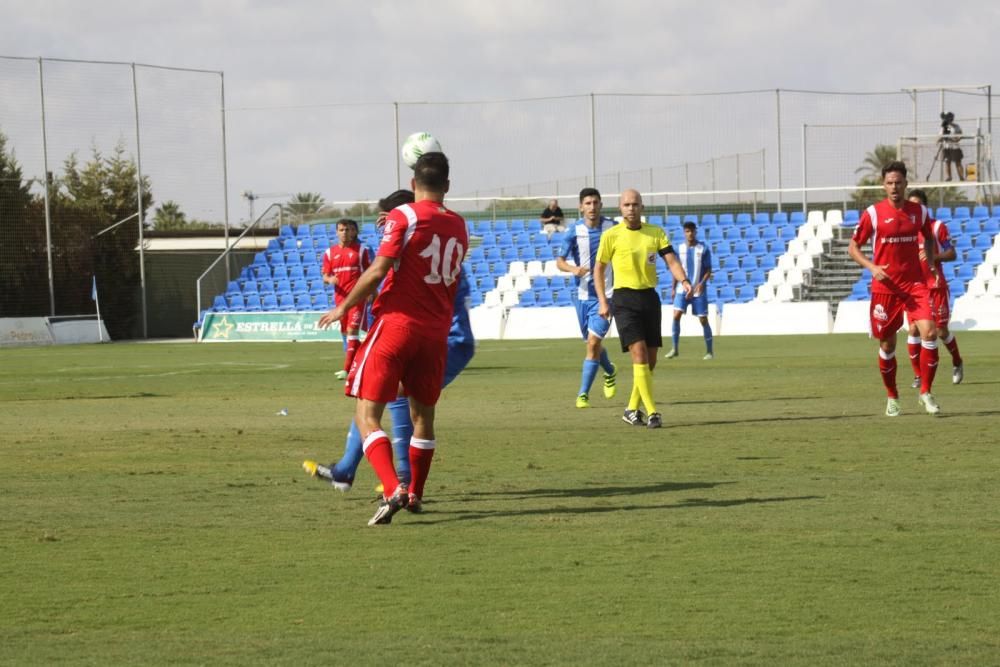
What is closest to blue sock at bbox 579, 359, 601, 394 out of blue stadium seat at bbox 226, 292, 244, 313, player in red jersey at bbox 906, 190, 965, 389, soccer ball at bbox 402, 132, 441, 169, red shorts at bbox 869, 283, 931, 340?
red shorts at bbox 869, 283, 931, 340

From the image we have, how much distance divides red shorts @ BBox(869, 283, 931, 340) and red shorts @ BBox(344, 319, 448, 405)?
6527 millimetres

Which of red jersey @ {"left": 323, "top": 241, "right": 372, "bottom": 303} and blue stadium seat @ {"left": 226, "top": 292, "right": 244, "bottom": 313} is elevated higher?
red jersey @ {"left": 323, "top": 241, "right": 372, "bottom": 303}

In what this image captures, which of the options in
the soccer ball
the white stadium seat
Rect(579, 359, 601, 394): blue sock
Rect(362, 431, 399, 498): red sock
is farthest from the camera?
the white stadium seat

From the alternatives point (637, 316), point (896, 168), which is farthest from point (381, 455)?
point (896, 168)

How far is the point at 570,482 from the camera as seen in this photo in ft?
31.1

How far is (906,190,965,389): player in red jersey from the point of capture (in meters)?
13.6

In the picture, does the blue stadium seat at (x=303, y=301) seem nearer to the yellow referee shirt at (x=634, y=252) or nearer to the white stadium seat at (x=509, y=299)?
the white stadium seat at (x=509, y=299)

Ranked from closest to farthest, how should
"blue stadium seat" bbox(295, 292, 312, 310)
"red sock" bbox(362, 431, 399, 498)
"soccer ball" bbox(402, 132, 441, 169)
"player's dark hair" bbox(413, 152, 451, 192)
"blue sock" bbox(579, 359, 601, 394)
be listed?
"red sock" bbox(362, 431, 399, 498) → "player's dark hair" bbox(413, 152, 451, 192) → "soccer ball" bbox(402, 132, 441, 169) → "blue sock" bbox(579, 359, 601, 394) → "blue stadium seat" bbox(295, 292, 312, 310)

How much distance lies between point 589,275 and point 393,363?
307 inches

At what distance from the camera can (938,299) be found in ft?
55.1

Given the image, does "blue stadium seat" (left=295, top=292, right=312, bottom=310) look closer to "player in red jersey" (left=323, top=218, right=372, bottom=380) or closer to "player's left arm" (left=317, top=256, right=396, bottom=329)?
"player in red jersey" (left=323, top=218, right=372, bottom=380)

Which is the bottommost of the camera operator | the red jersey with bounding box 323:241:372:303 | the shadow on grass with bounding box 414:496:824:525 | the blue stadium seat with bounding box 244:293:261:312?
the blue stadium seat with bounding box 244:293:261:312

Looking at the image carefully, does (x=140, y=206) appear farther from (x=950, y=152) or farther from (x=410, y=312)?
(x=410, y=312)

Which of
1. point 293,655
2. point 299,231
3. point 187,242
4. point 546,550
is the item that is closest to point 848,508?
point 546,550
